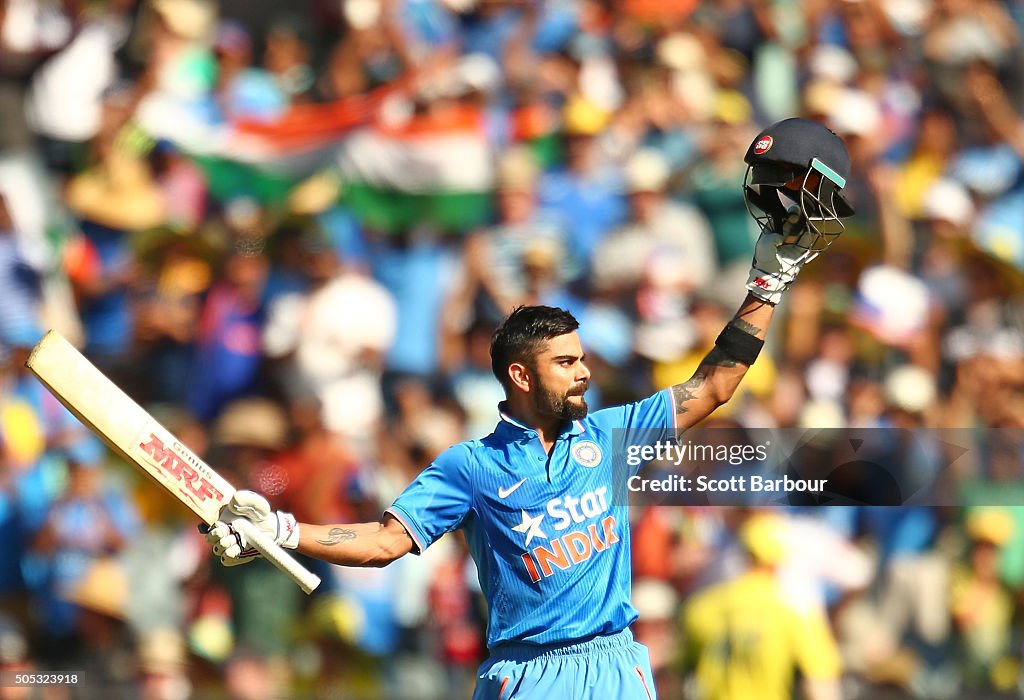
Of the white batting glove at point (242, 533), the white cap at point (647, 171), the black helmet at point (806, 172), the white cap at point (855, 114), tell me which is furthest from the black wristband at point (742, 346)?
the white cap at point (855, 114)

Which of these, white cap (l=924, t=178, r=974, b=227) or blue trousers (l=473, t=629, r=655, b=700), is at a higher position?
white cap (l=924, t=178, r=974, b=227)

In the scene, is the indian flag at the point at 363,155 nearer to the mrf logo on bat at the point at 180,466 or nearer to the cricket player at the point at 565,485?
the cricket player at the point at 565,485

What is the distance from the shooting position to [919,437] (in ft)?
27.2

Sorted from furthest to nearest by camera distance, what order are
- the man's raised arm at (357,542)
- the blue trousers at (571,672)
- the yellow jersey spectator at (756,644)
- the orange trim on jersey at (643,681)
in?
the yellow jersey spectator at (756,644)
the orange trim on jersey at (643,681)
the blue trousers at (571,672)
the man's raised arm at (357,542)

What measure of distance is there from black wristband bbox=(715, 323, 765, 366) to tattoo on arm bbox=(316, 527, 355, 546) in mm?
1479

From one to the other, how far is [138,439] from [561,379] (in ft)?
4.75

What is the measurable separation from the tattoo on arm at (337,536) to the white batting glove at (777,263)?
167cm

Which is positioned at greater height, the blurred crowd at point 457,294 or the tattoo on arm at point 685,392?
the blurred crowd at point 457,294

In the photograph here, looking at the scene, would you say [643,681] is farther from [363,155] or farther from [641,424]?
[363,155]

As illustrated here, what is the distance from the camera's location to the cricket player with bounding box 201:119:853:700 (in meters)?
4.80

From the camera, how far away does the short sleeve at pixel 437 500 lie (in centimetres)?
479

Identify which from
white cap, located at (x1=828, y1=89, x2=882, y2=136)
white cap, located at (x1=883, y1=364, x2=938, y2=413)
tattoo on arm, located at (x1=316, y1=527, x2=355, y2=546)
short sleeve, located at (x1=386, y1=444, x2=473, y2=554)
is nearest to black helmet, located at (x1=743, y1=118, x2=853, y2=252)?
short sleeve, located at (x1=386, y1=444, x2=473, y2=554)

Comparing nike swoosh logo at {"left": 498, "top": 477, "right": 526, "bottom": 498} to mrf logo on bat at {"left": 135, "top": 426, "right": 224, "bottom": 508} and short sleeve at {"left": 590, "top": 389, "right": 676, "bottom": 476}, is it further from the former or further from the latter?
mrf logo on bat at {"left": 135, "top": 426, "right": 224, "bottom": 508}

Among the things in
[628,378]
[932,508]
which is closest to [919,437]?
[932,508]
